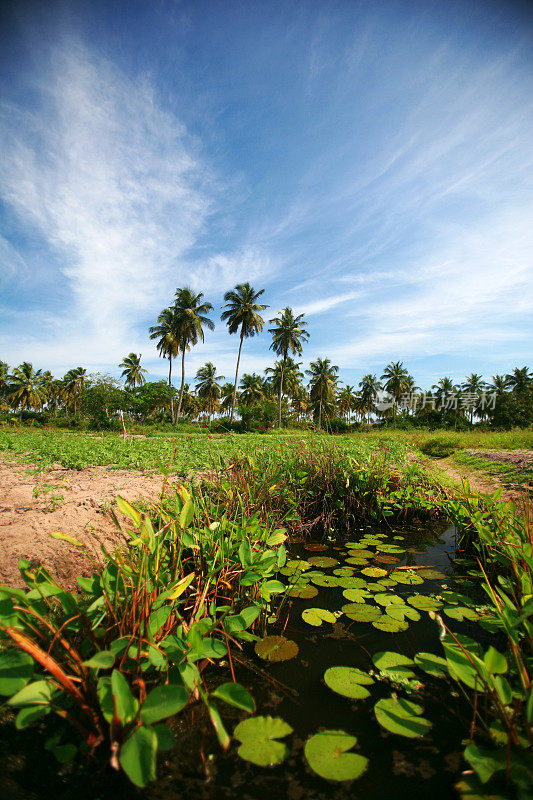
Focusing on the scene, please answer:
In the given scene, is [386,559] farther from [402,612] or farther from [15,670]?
[15,670]

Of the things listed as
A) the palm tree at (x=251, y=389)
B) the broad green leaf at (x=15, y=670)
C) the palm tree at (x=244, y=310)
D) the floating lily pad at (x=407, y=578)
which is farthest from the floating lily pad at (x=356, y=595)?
the palm tree at (x=251, y=389)

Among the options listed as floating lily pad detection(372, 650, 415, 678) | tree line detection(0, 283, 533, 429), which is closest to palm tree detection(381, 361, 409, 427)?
tree line detection(0, 283, 533, 429)

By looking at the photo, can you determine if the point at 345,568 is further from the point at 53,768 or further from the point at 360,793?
the point at 53,768

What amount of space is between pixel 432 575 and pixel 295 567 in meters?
1.34

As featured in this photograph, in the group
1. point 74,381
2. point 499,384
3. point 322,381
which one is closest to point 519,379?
point 499,384

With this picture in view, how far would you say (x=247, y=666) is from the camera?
1856 mm

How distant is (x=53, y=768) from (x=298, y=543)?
10.3 feet

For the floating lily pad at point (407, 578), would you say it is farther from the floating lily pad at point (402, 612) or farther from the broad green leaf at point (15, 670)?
the broad green leaf at point (15, 670)

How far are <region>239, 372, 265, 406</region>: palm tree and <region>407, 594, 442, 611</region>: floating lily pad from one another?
4588cm

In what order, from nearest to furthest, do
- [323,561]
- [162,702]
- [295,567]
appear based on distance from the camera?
[162,702]
[295,567]
[323,561]

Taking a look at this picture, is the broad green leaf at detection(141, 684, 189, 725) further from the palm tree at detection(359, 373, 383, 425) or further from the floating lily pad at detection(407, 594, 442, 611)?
the palm tree at detection(359, 373, 383, 425)

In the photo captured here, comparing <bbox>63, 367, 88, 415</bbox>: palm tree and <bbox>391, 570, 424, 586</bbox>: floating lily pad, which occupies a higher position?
<bbox>63, 367, 88, 415</bbox>: palm tree

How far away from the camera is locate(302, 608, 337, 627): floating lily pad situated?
2.29 meters

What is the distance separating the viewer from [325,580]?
9.64 feet
